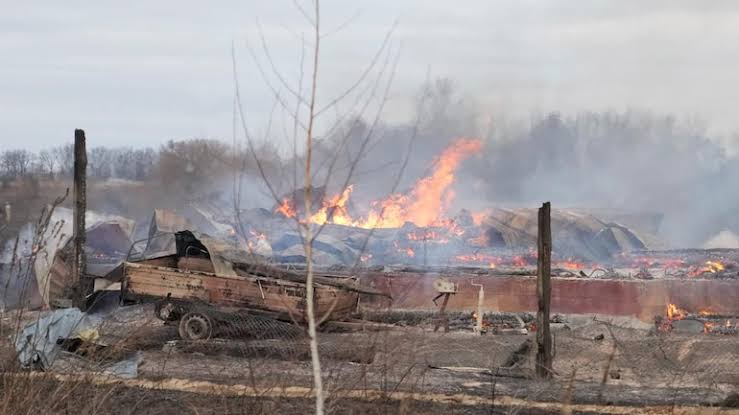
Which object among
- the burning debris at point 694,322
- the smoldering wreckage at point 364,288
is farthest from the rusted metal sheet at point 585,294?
the burning debris at point 694,322

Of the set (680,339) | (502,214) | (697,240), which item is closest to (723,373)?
(680,339)

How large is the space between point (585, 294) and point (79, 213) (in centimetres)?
1191

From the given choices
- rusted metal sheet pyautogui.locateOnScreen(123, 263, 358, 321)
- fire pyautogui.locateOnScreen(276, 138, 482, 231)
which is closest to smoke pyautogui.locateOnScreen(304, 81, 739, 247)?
fire pyautogui.locateOnScreen(276, 138, 482, 231)

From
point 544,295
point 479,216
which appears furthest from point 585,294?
point 479,216

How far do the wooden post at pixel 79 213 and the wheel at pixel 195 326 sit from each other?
1689 mm

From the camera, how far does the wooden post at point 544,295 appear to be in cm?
1001

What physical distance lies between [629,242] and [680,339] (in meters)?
18.6

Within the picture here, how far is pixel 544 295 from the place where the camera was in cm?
1017

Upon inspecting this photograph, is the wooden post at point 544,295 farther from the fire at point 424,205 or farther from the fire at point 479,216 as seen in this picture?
the fire at point 479,216

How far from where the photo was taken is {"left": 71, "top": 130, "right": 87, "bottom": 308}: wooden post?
12.9 metres

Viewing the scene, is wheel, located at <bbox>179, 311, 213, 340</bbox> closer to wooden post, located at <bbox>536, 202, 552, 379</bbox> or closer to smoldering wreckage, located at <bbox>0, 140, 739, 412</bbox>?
smoldering wreckage, located at <bbox>0, 140, 739, 412</bbox>

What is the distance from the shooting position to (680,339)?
14883 mm

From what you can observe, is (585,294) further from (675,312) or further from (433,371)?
(433,371)

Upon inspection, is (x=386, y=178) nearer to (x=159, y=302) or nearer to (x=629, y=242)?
(x=629, y=242)
